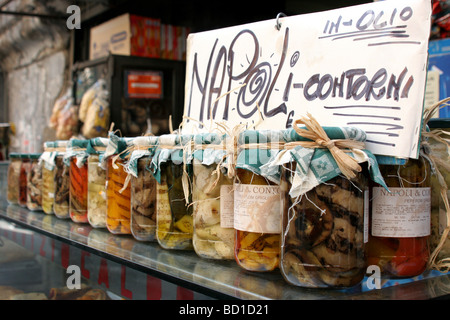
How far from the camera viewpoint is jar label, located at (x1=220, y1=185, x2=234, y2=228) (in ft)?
2.97

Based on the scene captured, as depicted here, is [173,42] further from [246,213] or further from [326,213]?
[326,213]

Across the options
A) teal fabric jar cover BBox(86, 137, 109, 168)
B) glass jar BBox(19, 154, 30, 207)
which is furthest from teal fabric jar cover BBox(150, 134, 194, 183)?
glass jar BBox(19, 154, 30, 207)

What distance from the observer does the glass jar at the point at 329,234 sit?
71 centimetres

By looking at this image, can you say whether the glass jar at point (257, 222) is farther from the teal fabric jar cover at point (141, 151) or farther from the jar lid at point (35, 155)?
the jar lid at point (35, 155)

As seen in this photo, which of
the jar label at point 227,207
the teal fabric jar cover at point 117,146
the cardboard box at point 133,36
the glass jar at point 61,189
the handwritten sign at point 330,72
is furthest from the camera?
the cardboard box at point 133,36

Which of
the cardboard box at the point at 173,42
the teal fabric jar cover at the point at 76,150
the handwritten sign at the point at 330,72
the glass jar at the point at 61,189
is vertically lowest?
the glass jar at the point at 61,189

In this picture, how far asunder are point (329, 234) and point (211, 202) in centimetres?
29

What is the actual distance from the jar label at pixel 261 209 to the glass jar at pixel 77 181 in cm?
72

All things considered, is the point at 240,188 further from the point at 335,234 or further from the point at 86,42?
the point at 86,42

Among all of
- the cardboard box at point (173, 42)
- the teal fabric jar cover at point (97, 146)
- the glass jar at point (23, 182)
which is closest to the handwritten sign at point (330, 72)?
the teal fabric jar cover at point (97, 146)

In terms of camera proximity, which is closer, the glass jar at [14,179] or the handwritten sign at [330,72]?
the handwritten sign at [330,72]

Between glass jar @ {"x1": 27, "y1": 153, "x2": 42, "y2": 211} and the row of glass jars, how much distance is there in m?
0.43

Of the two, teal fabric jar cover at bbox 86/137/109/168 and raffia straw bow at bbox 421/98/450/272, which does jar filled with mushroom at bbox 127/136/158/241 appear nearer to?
teal fabric jar cover at bbox 86/137/109/168

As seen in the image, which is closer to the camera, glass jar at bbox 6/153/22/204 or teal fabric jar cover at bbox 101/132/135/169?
teal fabric jar cover at bbox 101/132/135/169
